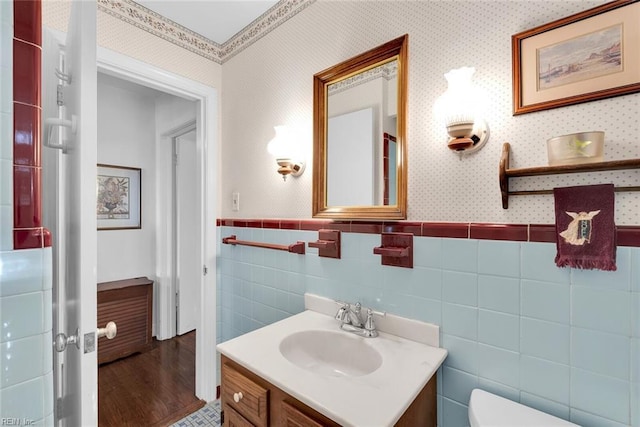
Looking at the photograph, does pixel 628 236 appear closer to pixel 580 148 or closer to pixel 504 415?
pixel 580 148

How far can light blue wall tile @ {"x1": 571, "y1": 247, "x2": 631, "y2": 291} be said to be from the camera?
0.78 metres

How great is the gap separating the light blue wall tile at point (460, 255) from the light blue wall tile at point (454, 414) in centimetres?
49

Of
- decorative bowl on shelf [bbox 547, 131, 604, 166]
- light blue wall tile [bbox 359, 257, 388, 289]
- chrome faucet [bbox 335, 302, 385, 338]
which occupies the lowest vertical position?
chrome faucet [bbox 335, 302, 385, 338]

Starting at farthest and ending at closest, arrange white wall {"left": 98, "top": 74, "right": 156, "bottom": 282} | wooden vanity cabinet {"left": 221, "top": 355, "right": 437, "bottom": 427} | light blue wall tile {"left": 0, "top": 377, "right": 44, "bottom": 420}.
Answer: white wall {"left": 98, "top": 74, "right": 156, "bottom": 282}
wooden vanity cabinet {"left": 221, "top": 355, "right": 437, "bottom": 427}
light blue wall tile {"left": 0, "top": 377, "right": 44, "bottom": 420}

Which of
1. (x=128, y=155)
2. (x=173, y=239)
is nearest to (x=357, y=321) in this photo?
(x=173, y=239)

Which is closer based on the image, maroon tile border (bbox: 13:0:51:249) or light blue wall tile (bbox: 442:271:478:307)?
maroon tile border (bbox: 13:0:51:249)

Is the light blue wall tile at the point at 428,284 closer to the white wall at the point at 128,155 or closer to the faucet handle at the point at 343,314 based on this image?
the faucet handle at the point at 343,314

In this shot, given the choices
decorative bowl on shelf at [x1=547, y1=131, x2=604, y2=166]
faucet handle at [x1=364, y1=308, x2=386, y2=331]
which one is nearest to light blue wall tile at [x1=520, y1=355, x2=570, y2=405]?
faucet handle at [x1=364, y1=308, x2=386, y2=331]

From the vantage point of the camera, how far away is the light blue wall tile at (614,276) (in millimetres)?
784

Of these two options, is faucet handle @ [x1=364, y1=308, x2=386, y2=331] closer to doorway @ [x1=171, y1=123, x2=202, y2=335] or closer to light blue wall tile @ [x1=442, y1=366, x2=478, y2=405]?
light blue wall tile @ [x1=442, y1=366, x2=478, y2=405]

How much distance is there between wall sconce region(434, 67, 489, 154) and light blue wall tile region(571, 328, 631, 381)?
65 cm

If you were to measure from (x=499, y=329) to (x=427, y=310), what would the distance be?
241 millimetres

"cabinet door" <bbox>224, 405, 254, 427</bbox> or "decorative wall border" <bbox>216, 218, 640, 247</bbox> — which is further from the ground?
"decorative wall border" <bbox>216, 218, 640, 247</bbox>

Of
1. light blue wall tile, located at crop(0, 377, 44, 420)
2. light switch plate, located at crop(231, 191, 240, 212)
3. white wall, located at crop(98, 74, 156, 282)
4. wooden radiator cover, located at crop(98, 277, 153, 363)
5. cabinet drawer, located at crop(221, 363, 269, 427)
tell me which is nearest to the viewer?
light blue wall tile, located at crop(0, 377, 44, 420)
